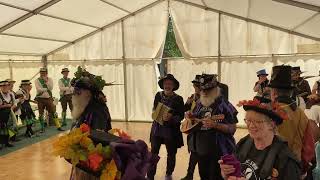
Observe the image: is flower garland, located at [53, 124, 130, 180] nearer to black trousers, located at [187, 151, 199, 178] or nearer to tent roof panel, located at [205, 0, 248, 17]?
black trousers, located at [187, 151, 199, 178]

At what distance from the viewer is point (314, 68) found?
8.14 m

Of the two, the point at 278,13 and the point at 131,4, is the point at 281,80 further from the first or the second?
the point at 131,4

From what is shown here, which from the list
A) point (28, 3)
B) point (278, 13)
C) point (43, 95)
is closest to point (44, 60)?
point (43, 95)

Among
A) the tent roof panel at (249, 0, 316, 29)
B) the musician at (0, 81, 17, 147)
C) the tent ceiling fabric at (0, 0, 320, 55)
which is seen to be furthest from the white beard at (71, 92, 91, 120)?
the musician at (0, 81, 17, 147)

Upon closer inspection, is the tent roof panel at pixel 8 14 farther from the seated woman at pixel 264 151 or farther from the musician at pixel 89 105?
the seated woman at pixel 264 151

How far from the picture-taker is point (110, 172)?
150 centimetres

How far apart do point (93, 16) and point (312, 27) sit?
205 inches

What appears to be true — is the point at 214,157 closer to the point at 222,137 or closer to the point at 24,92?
the point at 222,137

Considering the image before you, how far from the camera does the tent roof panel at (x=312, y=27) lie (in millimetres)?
6459

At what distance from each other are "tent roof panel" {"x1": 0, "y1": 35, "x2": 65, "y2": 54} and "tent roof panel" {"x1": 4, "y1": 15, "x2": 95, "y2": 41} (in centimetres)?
34

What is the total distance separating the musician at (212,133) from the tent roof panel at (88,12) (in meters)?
4.66

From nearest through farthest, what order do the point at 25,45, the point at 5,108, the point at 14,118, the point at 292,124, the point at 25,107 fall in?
the point at 292,124 → the point at 5,108 → the point at 14,118 → the point at 25,107 → the point at 25,45

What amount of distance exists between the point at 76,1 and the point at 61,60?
3.73m

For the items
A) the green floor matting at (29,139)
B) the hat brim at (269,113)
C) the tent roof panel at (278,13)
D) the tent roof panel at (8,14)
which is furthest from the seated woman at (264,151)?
the green floor matting at (29,139)
